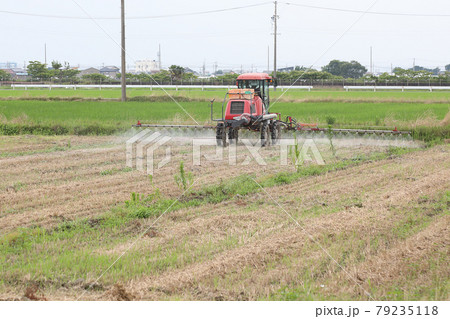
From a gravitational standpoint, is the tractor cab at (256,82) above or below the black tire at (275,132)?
above

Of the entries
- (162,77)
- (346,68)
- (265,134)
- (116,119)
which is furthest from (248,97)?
(346,68)

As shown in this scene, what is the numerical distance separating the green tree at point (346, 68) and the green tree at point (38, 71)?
35.5m

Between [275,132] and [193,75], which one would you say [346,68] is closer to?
[193,75]

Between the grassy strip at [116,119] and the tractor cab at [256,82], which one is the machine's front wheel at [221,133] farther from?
the grassy strip at [116,119]

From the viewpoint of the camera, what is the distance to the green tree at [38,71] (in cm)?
6109

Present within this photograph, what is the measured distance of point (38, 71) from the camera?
62.0 metres

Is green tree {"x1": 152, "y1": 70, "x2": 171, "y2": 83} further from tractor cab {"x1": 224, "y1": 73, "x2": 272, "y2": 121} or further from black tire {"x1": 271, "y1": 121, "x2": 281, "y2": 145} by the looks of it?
tractor cab {"x1": 224, "y1": 73, "x2": 272, "y2": 121}

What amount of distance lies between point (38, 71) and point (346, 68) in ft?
131

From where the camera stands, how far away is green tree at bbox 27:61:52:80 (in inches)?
2405

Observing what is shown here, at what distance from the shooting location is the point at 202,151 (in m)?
14.8

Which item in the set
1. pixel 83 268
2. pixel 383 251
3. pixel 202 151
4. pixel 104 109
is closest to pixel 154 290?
pixel 83 268

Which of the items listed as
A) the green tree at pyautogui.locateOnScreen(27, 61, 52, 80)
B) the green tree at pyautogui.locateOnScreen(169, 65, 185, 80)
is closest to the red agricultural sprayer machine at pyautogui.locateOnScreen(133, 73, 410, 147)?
the green tree at pyautogui.locateOnScreen(169, 65, 185, 80)

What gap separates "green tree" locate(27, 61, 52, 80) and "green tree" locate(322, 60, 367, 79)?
35.5 meters

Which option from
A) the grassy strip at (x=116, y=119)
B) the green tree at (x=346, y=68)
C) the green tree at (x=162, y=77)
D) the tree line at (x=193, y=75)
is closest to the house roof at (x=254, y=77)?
the grassy strip at (x=116, y=119)
